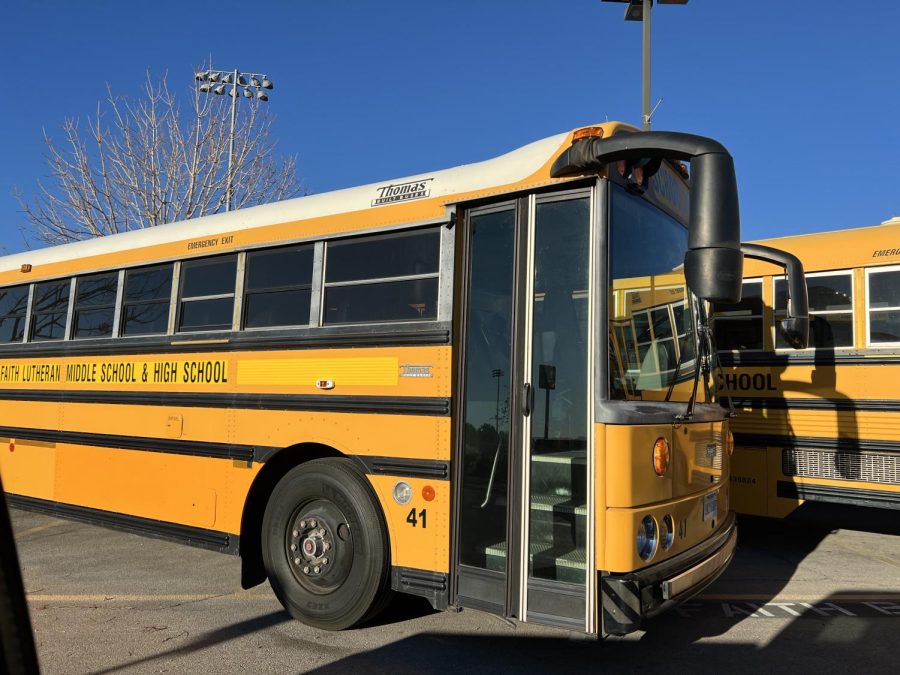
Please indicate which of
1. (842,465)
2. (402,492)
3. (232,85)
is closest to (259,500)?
(402,492)

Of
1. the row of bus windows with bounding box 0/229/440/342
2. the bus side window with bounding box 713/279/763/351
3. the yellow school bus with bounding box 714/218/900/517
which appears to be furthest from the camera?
the bus side window with bounding box 713/279/763/351

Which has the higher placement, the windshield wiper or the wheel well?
the windshield wiper

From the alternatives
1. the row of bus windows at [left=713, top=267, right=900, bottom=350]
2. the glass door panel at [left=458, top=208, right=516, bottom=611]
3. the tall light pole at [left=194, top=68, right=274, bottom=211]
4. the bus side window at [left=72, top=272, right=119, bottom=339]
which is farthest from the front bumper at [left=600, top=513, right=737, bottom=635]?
the tall light pole at [left=194, top=68, right=274, bottom=211]

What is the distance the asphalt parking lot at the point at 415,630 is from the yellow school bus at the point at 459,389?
34 centimetres

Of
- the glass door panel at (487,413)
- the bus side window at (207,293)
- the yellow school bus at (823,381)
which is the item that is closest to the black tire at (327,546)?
the glass door panel at (487,413)

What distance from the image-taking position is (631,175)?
145 inches

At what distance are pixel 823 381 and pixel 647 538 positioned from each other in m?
3.88

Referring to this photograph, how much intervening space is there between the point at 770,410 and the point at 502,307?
3978 millimetres

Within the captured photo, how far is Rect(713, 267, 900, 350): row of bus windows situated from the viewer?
20.1ft

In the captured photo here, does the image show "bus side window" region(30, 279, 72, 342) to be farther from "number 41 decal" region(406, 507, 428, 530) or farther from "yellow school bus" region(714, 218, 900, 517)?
"yellow school bus" region(714, 218, 900, 517)

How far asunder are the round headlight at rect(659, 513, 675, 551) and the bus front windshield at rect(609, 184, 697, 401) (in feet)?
1.99

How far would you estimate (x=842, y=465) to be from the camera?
20.3 ft

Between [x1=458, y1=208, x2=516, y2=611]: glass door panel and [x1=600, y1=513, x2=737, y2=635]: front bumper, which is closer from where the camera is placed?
[x1=600, y1=513, x2=737, y2=635]: front bumper

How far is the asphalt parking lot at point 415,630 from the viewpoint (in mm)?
3801
